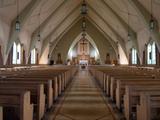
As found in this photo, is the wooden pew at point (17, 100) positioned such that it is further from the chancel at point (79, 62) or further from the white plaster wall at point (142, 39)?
the white plaster wall at point (142, 39)

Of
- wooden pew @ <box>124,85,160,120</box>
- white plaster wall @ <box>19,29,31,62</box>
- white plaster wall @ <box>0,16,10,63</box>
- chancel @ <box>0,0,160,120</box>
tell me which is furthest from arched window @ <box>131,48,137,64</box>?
wooden pew @ <box>124,85,160,120</box>

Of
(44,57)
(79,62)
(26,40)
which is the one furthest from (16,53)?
(79,62)

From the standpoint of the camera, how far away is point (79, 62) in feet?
156

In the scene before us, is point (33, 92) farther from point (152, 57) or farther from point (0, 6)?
point (152, 57)

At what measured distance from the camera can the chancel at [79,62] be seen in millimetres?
4655

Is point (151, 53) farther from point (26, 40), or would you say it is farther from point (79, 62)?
point (79, 62)

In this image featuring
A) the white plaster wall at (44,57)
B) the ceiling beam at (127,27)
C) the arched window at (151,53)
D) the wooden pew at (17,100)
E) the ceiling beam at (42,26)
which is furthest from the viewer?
the white plaster wall at (44,57)

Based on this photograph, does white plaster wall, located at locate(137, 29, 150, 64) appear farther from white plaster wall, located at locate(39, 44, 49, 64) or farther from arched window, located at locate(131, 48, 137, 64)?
white plaster wall, located at locate(39, 44, 49, 64)

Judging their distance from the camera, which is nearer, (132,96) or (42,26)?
(132,96)

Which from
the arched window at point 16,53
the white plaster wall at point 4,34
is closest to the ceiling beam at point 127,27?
the white plaster wall at point 4,34

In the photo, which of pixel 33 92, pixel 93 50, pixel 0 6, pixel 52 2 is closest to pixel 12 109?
pixel 33 92

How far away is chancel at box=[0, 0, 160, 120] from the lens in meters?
4.65

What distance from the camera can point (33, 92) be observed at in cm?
499

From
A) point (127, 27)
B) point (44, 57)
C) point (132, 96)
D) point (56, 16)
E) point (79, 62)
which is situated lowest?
point (132, 96)
